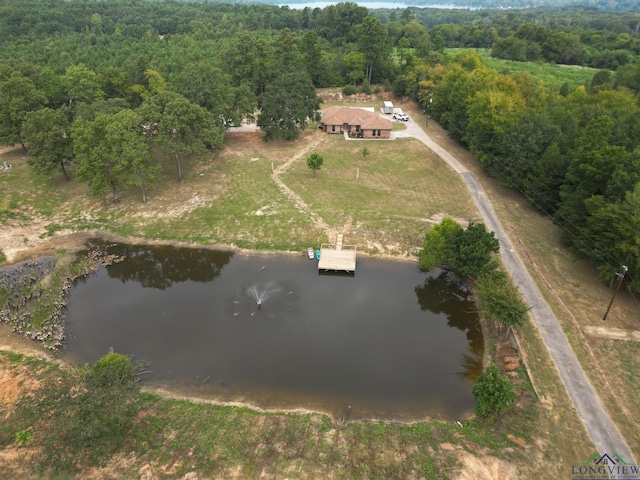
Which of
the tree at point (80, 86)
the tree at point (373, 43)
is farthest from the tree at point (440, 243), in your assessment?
the tree at point (373, 43)

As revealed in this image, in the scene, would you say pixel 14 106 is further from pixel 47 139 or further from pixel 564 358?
pixel 564 358

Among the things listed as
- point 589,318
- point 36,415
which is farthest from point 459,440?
point 36,415

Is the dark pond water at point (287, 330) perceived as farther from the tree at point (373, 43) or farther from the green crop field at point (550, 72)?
the green crop field at point (550, 72)

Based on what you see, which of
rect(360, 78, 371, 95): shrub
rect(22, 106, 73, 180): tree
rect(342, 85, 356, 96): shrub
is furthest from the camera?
rect(360, 78, 371, 95): shrub

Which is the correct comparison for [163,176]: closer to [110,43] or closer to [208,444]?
[208,444]

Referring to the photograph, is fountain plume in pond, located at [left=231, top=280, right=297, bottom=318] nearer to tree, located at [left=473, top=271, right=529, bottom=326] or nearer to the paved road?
tree, located at [left=473, top=271, right=529, bottom=326]
